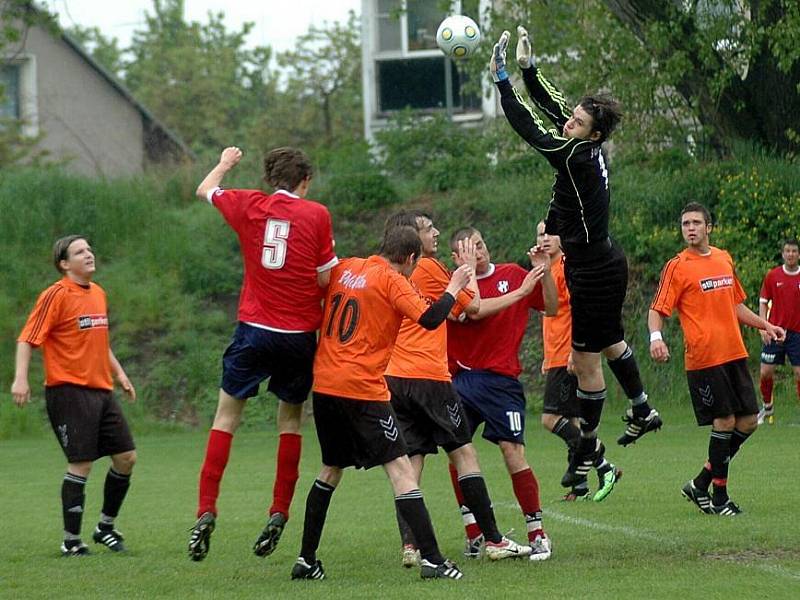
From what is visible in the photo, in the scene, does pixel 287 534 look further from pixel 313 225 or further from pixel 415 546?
pixel 313 225

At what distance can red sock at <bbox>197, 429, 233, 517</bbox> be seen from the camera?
775cm

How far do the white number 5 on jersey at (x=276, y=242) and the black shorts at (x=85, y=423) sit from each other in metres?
2.44

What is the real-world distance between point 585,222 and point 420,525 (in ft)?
7.46

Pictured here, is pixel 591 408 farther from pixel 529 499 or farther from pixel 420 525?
pixel 420 525

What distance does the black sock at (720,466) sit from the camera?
9797 mm

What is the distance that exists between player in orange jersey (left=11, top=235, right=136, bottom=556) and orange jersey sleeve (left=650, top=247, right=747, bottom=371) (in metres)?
4.08

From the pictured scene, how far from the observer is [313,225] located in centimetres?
768

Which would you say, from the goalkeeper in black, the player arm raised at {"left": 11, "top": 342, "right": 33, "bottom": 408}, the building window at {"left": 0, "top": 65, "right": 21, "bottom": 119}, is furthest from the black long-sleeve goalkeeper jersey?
the building window at {"left": 0, "top": 65, "right": 21, "bottom": 119}

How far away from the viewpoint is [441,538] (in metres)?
9.34

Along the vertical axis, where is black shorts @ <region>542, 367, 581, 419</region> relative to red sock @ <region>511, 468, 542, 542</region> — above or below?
above

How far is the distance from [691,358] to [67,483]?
182 inches

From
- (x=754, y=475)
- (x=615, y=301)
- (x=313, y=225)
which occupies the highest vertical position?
(x=313, y=225)

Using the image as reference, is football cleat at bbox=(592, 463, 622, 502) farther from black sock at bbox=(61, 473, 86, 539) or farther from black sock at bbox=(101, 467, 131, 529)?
black sock at bbox=(61, 473, 86, 539)

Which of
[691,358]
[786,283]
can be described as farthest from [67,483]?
[786,283]
